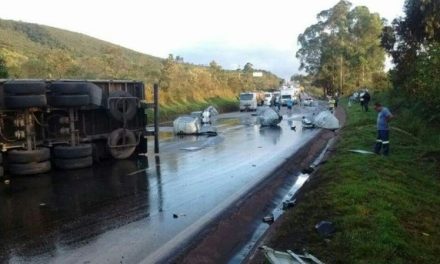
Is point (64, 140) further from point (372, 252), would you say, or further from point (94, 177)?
point (372, 252)

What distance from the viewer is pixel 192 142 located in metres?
22.7

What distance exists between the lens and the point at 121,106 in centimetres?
1764

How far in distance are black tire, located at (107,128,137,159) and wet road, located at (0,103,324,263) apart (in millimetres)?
608

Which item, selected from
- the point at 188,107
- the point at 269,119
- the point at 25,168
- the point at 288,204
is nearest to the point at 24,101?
the point at 25,168

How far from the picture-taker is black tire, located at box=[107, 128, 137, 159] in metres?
17.2

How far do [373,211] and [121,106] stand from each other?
11.2m

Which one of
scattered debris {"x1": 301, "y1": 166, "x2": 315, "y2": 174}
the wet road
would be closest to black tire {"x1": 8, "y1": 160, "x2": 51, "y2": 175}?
the wet road

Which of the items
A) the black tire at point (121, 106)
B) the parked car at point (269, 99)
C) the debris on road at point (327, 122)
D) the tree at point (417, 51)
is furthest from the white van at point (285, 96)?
the black tire at point (121, 106)

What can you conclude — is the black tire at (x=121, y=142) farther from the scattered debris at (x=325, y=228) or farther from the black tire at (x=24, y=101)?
the scattered debris at (x=325, y=228)

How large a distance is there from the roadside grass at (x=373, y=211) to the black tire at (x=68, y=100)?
7.38 meters

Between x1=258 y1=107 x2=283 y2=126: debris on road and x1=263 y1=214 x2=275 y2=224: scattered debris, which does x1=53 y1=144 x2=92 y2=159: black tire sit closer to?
x1=263 y1=214 x2=275 y2=224: scattered debris

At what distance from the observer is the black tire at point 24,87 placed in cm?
1404

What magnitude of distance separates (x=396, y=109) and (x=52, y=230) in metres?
25.1

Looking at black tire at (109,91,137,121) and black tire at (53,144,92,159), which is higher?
black tire at (109,91,137,121)
